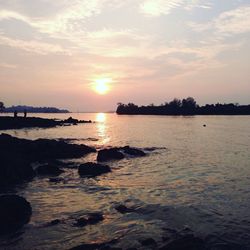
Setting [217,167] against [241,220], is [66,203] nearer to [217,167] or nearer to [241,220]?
[241,220]

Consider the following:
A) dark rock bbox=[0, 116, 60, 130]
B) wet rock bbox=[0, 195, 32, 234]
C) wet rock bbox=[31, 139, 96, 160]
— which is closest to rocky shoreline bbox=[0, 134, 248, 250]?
wet rock bbox=[0, 195, 32, 234]

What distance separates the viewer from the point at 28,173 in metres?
25.9

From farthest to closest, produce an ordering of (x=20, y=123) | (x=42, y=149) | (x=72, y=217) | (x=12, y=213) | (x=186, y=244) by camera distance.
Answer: (x=20, y=123) → (x=42, y=149) → (x=72, y=217) → (x=12, y=213) → (x=186, y=244)

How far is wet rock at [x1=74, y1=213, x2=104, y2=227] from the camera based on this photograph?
A: 15.7m

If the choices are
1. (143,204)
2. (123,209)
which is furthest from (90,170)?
(123,209)

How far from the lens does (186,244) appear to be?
1263 cm

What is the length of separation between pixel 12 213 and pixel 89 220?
10.9 ft

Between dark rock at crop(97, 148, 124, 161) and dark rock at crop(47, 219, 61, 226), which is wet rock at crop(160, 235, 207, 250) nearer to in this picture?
dark rock at crop(47, 219, 61, 226)

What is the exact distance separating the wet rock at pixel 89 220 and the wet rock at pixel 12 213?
7.60 feet

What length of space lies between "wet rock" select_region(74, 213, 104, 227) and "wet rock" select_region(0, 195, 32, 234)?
232cm

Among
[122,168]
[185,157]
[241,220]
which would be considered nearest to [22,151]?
[122,168]

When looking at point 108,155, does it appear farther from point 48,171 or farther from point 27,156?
point 48,171

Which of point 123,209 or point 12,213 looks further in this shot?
point 123,209

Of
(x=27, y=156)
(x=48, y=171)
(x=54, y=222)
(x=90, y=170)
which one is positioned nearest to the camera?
(x=54, y=222)
